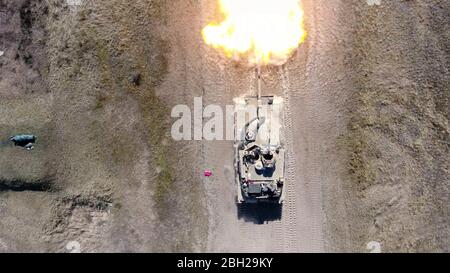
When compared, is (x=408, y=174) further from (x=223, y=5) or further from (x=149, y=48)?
(x=149, y=48)

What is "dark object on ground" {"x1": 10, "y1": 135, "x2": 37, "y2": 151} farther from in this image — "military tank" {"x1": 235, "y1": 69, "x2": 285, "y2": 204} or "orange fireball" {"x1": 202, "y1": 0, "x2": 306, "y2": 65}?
"military tank" {"x1": 235, "y1": 69, "x2": 285, "y2": 204}

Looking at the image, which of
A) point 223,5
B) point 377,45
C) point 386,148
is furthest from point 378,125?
point 223,5

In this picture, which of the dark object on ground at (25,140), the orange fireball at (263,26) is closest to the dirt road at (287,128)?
the orange fireball at (263,26)

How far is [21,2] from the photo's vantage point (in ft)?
124

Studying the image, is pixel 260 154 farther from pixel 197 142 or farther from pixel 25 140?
pixel 25 140

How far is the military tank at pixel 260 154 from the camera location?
3572cm

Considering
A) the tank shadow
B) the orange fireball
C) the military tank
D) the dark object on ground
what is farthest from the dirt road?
the dark object on ground

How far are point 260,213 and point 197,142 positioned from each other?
6515 mm

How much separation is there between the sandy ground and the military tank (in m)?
1.42

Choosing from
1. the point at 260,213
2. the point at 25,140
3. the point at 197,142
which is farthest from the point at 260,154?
the point at 25,140

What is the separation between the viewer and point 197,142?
38375 mm

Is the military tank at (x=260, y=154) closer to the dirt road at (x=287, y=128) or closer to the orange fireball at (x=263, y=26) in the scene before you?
the dirt road at (x=287, y=128)

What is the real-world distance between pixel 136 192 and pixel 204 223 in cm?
511

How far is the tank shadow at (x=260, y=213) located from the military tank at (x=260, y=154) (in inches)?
A: 28.0
